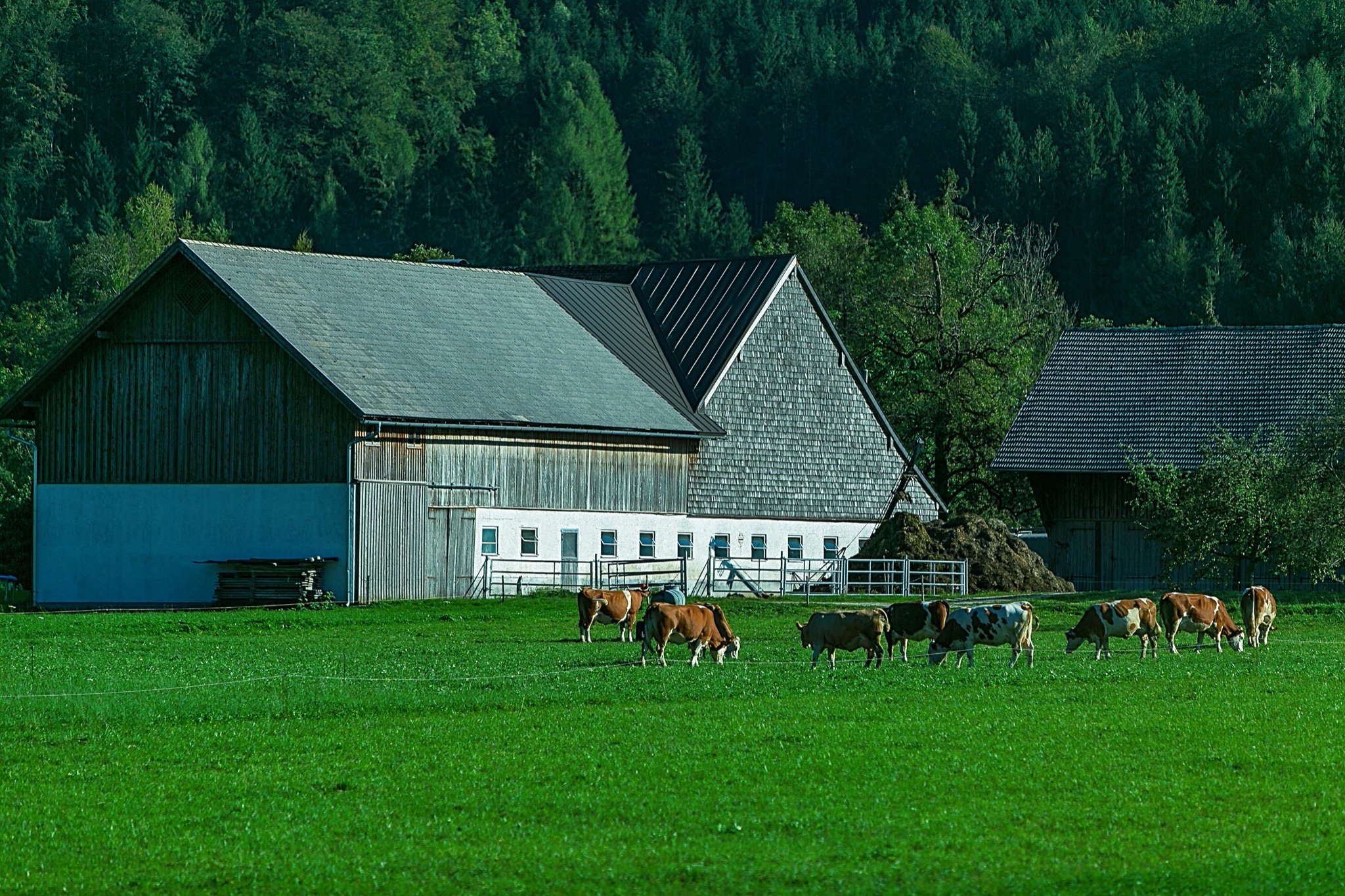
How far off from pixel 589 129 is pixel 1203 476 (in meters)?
123

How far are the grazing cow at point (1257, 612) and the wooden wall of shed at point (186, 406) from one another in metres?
22.6

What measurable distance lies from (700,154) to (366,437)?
126 m

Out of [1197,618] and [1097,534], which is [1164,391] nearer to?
[1097,534]

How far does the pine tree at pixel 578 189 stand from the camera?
162m

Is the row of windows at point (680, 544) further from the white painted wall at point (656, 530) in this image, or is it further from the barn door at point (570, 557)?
the barn door at point (570, 557)

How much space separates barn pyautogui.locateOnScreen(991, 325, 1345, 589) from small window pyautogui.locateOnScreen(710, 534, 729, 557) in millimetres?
9068

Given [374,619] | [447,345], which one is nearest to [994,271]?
[447,345]

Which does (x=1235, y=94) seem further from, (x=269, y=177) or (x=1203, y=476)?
(x=1203, y=476)

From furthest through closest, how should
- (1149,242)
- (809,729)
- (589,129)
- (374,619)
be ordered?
(589,129) → (1149,242) → (374,619) → (809,729)

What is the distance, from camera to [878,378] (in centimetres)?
7762

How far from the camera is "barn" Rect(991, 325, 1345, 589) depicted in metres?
62.8

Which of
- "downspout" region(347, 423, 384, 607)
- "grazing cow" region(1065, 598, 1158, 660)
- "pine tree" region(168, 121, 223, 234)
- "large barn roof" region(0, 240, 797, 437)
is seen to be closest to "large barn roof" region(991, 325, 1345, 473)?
"large barn roof" region(0, 240, 797, 437)

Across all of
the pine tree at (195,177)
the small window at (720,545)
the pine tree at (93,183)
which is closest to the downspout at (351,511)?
the small window at (720,545)

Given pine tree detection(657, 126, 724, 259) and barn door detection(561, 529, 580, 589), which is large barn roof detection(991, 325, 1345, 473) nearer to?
barn door detection(561, 529, 580, 589)
